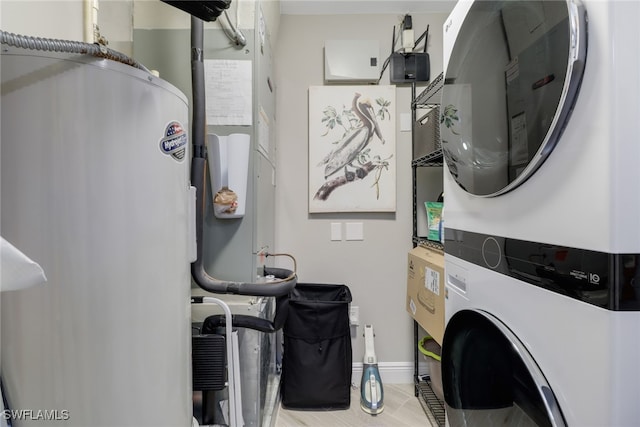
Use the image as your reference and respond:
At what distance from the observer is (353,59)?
1.83 meters

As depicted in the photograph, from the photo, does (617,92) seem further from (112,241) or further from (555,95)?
(112,241)

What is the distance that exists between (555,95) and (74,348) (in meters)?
0.99

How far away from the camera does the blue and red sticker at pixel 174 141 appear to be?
2.07ft

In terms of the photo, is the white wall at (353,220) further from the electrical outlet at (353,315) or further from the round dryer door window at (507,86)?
the round dryer door window at (507,86)

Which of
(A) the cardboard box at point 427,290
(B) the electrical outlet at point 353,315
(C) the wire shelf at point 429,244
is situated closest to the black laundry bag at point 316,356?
(B) the electrical outlet at point 353,315

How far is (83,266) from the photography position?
21.2 inches

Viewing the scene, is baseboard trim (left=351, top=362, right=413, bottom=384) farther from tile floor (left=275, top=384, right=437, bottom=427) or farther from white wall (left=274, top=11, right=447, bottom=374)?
tile floor (left=275, top=384, right=437, bottom=427)

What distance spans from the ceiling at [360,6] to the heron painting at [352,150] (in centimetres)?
50

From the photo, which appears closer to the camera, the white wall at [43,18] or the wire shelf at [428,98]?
the white wall at [43,18]

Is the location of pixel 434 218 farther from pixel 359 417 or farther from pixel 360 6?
pixel 360 6

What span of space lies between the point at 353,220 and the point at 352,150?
460mm

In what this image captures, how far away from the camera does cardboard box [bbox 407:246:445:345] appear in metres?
1.26

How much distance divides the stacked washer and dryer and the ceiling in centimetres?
126

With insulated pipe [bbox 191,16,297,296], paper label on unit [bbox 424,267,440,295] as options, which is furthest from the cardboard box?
insulated pipe [bbox 191,16,297,296]
